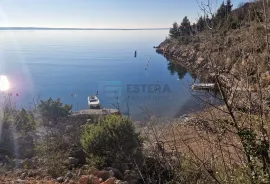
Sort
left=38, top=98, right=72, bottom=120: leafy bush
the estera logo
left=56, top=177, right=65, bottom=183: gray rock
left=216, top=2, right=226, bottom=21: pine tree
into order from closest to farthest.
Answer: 1. left=216, top=2, right=226, bottom=21: pine tree
2. left=56, top=177, right=65, bottom=183: gray rock
3. left=38, top=98, right=72, bottom=120: leafy bush
4. the estera logo

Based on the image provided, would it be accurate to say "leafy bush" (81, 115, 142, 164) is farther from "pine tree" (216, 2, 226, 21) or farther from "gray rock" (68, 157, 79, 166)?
"pine tree" (216, 2, 226, 21)

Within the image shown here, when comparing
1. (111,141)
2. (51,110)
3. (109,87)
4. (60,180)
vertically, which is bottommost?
(109,87)

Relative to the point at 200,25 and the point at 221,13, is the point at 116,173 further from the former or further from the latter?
the point at 221,13

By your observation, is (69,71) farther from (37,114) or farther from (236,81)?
(236,81)

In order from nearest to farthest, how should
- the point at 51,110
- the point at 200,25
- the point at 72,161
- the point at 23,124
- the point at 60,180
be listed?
1. the point at 200,25
2. the point at 60,180
3. the point at 72,161
4. the point at 23,124
5. the point at 51,110

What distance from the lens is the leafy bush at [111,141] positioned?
4781 millimetres

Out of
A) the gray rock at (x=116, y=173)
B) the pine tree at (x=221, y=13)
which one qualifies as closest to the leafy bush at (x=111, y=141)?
the gray rock at (x=116, y=173)

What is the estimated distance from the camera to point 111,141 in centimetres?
489

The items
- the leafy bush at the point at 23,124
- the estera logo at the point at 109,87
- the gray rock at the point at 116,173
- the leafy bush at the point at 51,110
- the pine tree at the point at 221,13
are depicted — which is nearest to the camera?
the pine tree at the point at 221,13

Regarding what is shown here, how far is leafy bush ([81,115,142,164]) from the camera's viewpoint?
4.78 m

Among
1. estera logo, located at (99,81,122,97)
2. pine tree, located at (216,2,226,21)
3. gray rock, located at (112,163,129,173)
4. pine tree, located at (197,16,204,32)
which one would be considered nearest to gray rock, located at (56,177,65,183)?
gray rock, located at (112,163,129,173)

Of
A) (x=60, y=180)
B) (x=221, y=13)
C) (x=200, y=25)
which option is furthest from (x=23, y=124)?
(x=221, y=13)

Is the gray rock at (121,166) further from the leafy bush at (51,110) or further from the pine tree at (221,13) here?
the leafy bush at (51,110)

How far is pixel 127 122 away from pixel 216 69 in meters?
3.30
